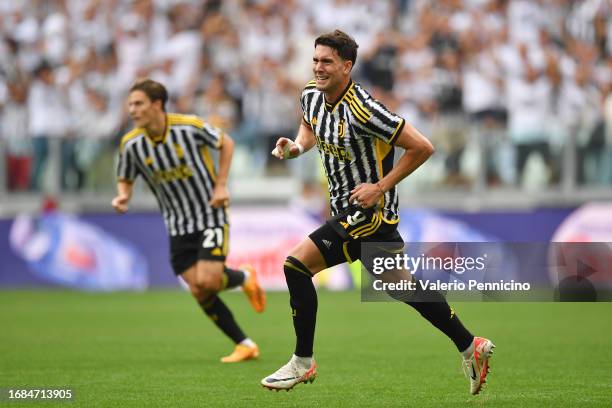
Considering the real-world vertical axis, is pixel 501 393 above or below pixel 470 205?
below

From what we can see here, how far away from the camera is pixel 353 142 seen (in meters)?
6.97

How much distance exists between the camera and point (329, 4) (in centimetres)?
1856

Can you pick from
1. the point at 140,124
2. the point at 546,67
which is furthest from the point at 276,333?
the point at 546,67

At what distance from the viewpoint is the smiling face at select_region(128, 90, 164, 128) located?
9.43 m

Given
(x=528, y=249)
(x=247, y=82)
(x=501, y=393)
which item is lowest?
(x=501, y=393)

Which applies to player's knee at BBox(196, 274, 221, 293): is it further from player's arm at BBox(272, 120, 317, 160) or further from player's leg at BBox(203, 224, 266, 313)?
player's arm at BBox(272, 120, 317, 160)

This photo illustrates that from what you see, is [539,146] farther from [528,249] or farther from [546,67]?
[528,249]

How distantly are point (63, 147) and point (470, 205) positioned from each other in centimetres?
678

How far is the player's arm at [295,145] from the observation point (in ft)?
23.2

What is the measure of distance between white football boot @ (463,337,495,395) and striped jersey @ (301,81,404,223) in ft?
3.26

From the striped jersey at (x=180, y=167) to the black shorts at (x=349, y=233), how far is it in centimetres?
289

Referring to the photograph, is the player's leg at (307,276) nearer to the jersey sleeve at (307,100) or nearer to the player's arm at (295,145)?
the player's arm at (295,145)

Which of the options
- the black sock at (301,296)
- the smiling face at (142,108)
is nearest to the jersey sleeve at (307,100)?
the black sock at (301,296)

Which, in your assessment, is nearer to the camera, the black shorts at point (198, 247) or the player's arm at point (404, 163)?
the player's arm at point (404, 163)
